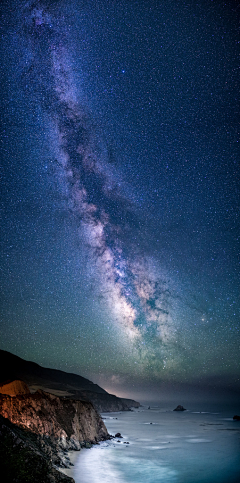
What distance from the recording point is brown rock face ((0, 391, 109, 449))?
127 ft

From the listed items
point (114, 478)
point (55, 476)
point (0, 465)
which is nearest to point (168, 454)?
point (114, 478)

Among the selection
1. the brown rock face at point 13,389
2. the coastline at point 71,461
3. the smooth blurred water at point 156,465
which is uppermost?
the brown rock face at point 13,389

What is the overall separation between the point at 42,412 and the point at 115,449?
71.3 ft

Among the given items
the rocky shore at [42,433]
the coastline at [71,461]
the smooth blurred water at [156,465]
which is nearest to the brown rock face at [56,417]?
the rocky shore at [42,433]

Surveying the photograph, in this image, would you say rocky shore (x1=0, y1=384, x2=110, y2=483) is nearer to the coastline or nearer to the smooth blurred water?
the coastline

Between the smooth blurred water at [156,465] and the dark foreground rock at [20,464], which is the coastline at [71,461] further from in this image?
the dark foreground rock at [20,464]

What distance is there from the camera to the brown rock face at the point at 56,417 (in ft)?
127

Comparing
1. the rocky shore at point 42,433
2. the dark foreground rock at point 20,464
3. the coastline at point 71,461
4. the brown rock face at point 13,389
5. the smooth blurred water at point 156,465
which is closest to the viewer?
the dark foreground rock at point 20,464

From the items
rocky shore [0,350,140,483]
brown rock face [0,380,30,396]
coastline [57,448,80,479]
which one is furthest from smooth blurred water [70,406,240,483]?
brown rock face [0,380,30,396]

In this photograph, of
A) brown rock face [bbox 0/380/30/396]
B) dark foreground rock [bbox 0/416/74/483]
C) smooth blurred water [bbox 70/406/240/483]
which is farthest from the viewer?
brown rock face [bbox 0/380/30/396]

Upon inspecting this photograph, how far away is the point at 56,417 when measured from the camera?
4706 cm

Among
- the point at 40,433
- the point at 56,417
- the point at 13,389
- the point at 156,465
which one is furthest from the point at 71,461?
the point at 13,389

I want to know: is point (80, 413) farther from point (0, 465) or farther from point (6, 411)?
point (0, 465)

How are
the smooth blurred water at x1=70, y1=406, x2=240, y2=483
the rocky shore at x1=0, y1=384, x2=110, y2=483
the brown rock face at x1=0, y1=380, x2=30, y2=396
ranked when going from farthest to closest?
the brown rock face at x1=0, y1=380, x2=30, y2=396
the smooth blurred water at x1=70, y1=406, x2=240, y2=483
the rocky shore at x1=0, y1=384, x2=110, y2=483
